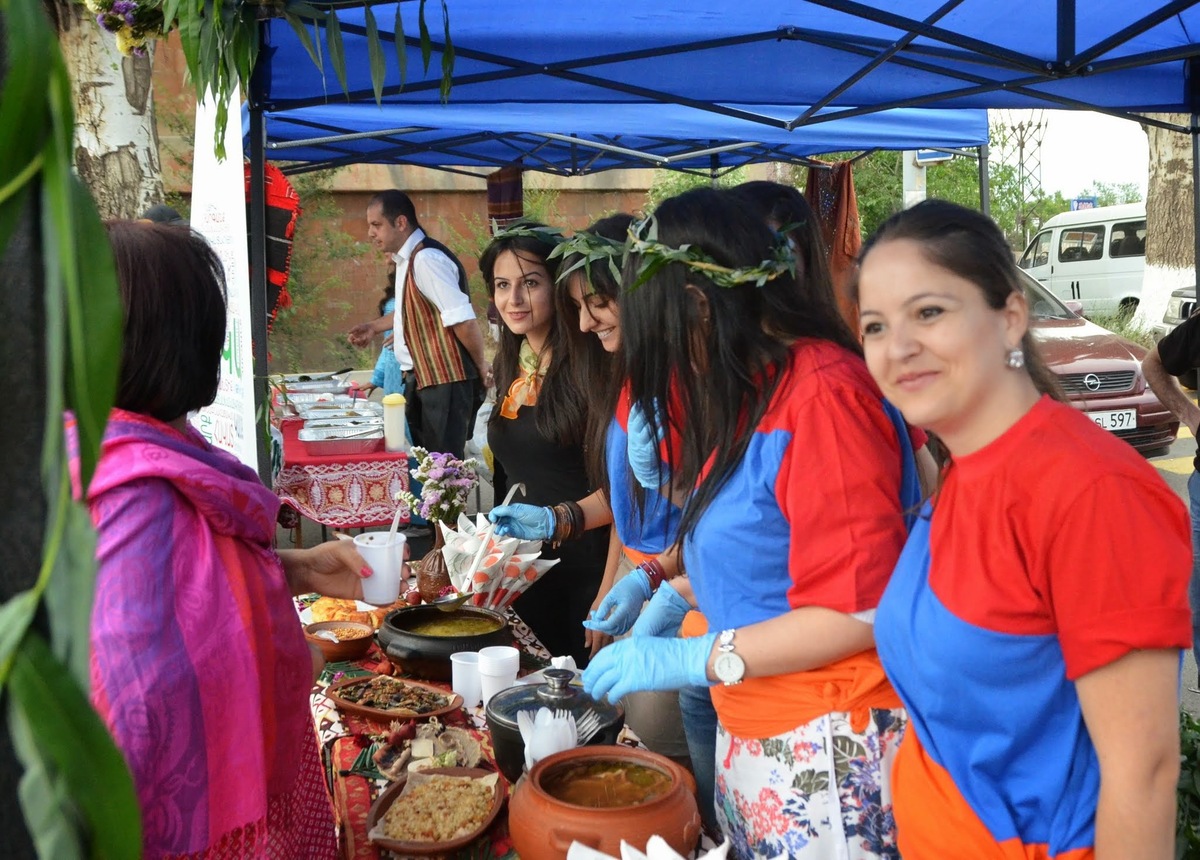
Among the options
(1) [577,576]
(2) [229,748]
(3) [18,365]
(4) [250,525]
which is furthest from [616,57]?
(3) [18,365]

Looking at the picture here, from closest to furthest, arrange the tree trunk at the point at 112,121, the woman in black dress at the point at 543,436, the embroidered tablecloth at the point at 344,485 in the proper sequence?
the woman in black dress at the point at 543,436 → the tree trunk at the point at 112,121 → the embroidered tablecloth at the point at 344,485

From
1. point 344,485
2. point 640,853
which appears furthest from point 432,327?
point 640,853

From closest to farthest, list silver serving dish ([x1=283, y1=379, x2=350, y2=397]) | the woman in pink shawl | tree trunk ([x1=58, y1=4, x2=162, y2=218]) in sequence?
the woman in pink shawl → tree trunk ([x1=58, y1=4, x2=162, y2=218]) → silver serving dish ([x1=283, y1=379, x2=350, y2=397])

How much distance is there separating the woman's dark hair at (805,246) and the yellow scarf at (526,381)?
0.86 m

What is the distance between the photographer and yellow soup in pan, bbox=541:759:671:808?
153 centimetres

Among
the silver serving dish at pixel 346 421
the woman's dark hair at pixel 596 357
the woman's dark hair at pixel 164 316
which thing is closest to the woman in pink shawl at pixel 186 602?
the woman's dark hair at pixel 164 316

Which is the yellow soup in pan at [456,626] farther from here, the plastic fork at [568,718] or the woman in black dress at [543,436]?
the plastic fork at [568,718]

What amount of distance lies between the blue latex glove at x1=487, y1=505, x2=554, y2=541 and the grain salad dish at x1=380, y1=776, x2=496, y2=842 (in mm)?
1022

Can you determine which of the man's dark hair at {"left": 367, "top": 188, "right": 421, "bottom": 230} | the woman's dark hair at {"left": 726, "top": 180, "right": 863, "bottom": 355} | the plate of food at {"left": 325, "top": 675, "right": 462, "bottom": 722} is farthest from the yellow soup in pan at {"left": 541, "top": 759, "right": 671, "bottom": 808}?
the man's dark hair at {"left": 367, "top": 188, "right": 421, "bottom": 230}

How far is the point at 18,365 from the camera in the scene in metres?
0.34

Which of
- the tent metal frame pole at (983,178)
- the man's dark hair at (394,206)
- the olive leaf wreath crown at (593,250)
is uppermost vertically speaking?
the tent metal frame pole at (983,178)

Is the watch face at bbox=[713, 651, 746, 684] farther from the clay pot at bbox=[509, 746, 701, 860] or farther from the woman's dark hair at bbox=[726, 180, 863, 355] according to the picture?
the woman's dark hair at bbox=[726, 180, 863, 355]

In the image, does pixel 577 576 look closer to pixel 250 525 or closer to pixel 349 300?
pixel 250 525

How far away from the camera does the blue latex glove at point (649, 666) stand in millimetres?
1575
